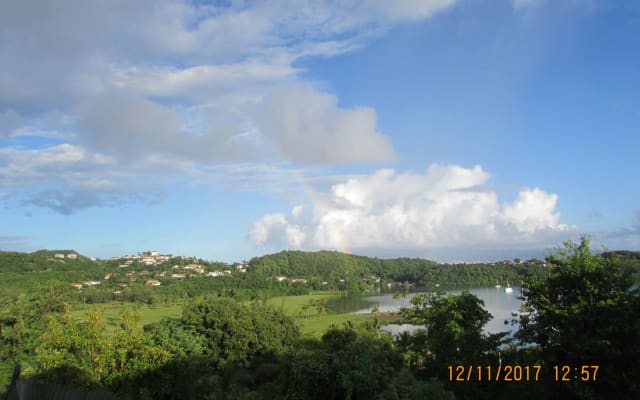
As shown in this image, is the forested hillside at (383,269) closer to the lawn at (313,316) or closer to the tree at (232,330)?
the lawn at (313,316)

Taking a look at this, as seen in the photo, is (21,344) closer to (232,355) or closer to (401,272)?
(232,355)

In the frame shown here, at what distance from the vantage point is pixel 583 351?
13.1 meters

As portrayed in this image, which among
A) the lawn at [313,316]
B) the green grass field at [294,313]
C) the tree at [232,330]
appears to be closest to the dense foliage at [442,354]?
the tree at [232,330]

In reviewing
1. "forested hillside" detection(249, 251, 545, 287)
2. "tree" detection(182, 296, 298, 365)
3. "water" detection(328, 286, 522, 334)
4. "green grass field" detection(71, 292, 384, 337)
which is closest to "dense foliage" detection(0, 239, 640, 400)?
"tree" detection(182, 296, 298, 365)

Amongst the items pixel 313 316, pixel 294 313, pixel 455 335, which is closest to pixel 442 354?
pixel 455 335

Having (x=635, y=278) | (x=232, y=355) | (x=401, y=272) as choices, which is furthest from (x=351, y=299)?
(x=635, y=278)

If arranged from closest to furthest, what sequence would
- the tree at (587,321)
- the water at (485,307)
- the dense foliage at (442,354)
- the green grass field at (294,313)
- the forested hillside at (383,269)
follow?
1. the dense foliage at (442,354)
2. the tree at (587,321)
3. the water at (485,307)
4. the green grass field at (294,313)
5. the forested hillside at (383,269)

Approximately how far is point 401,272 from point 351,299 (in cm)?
5825

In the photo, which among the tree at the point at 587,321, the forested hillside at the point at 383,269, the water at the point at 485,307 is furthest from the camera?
the forested hillside at the point at 383,269

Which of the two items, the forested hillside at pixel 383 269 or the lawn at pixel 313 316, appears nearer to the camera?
the lawn at pixel 313 316

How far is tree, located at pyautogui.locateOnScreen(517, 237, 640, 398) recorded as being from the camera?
496 inches

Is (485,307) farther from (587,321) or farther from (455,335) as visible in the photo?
(587,321)

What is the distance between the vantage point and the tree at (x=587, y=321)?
496 inches

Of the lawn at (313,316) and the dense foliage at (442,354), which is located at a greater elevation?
the dense foliage at (442,354)
